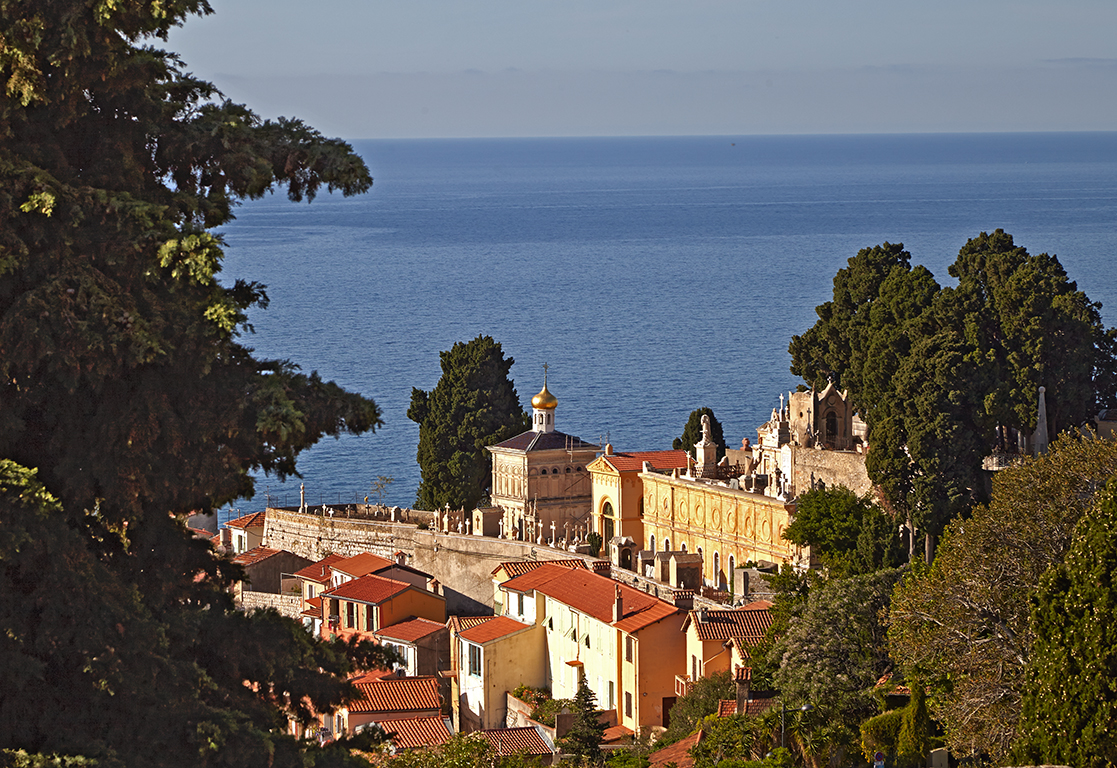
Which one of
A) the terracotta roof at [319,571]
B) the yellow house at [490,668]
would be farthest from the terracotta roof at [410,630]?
the terracotta roof at [319,571]

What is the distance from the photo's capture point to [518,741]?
3056 centimetres

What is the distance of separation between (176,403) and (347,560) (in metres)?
33.0

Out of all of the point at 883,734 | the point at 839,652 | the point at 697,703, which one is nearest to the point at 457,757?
the point at 883,734

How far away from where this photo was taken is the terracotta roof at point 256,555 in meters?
46.8

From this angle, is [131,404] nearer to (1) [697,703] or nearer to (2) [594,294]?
(1) [697,703]

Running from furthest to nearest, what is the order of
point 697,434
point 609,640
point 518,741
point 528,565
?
point 697,434 < point 528,565 < point 609,640 < point 518,741

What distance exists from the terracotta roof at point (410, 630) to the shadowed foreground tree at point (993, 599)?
14.2 meters

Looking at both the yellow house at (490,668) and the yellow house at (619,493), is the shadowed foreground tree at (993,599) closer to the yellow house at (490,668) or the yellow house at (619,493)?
the yellow house at (490,668)

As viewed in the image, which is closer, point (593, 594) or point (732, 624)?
point (732, 624)

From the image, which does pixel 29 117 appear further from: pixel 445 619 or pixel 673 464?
pixel 673 464

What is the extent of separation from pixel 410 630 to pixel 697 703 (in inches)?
364

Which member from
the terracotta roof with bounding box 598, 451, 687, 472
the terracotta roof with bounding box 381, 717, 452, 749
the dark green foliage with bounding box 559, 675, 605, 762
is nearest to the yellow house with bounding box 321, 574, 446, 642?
the terracotta roof with bounding box 381, 717, 452, 749

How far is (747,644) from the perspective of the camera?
104 feet

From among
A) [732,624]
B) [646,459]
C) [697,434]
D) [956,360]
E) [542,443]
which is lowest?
[732,624]
